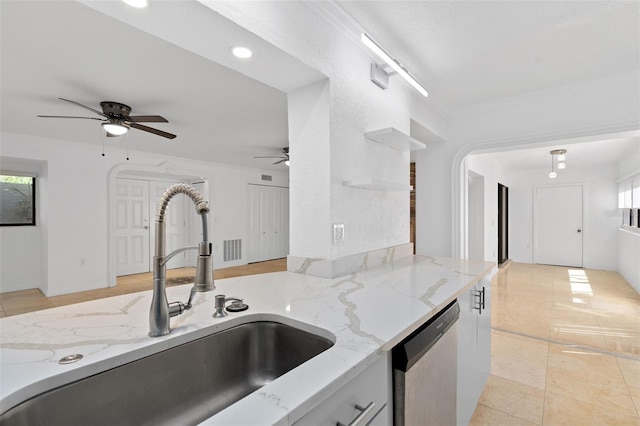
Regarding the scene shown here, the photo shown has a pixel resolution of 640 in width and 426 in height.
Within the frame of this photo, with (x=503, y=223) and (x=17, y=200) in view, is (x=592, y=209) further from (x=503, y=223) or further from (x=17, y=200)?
(x=17, y=200)

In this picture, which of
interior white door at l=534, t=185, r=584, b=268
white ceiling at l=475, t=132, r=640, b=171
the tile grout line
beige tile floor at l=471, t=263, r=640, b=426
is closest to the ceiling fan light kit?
beige tile floor at l=471, t=263, r=640, b=426

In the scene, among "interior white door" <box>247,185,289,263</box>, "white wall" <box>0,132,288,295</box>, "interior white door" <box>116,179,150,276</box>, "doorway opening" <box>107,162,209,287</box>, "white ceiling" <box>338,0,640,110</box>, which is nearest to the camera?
"white ceiling" <box>338,0,640,110</box>

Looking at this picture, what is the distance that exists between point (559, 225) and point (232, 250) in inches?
306

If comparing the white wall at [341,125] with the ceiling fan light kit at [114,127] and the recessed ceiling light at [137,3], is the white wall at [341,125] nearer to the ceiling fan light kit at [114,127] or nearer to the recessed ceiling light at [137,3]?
the recessed ceiling light at [137,3]

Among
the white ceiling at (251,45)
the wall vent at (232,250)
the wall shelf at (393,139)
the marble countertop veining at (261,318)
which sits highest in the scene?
the white ceiling at (251,45)

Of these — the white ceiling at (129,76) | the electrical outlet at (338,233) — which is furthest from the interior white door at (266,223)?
the electrical outlet at (338,233)

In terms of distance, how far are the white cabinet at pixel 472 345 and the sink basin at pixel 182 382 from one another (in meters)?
1.00

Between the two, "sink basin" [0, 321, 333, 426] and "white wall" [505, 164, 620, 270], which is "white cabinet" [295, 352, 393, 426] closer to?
"sink basin" [0, 321, 333, 426]

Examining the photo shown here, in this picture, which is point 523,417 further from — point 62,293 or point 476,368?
point 62,293

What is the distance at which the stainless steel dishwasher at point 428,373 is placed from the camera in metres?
1.00

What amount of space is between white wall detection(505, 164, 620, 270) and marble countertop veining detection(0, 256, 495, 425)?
291 inches

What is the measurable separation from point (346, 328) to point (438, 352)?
0.52 m

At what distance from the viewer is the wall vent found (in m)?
7.08

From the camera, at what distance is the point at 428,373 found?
1162 mm
